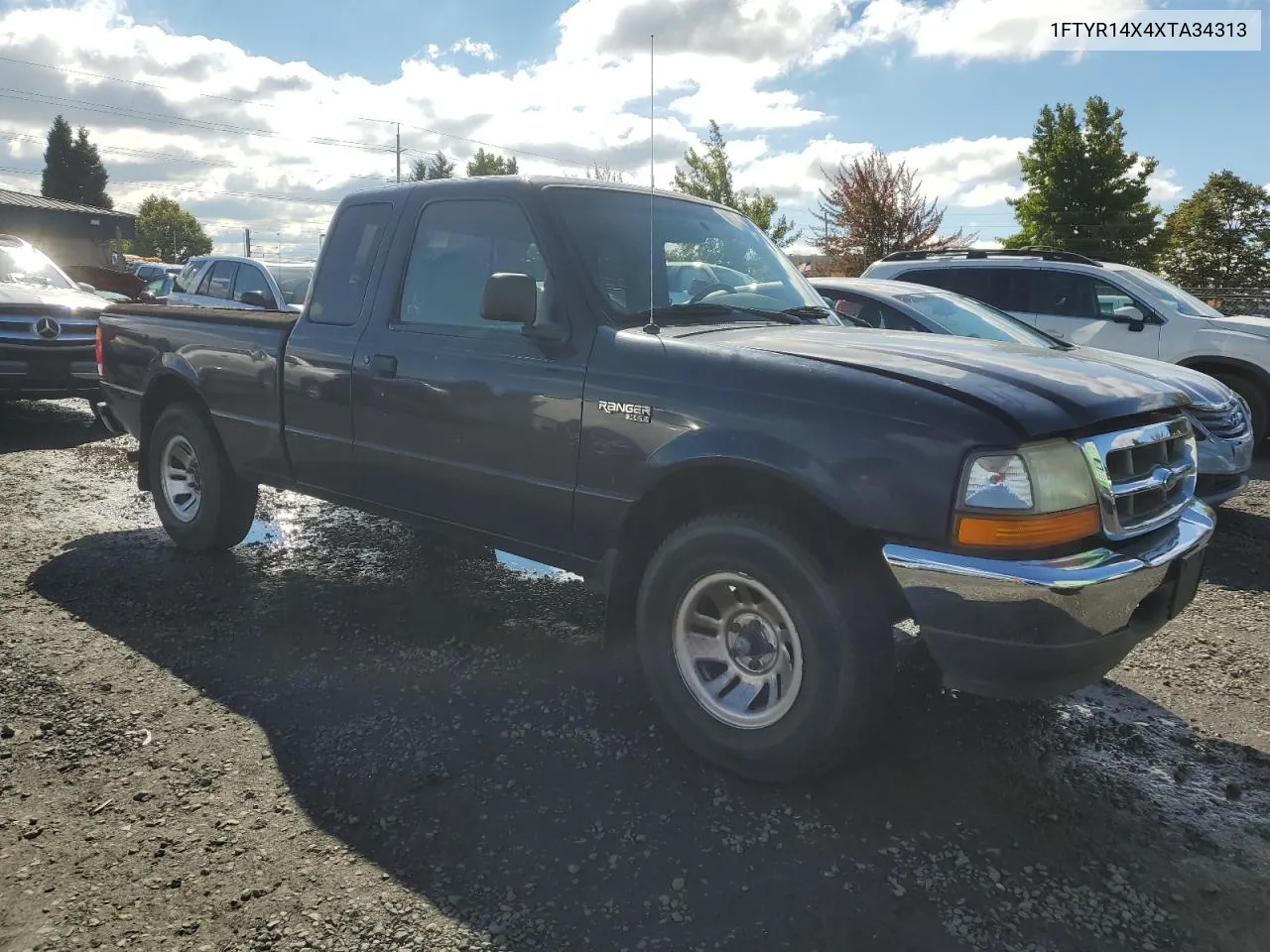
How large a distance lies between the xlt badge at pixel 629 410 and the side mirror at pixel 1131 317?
7762 millimetres

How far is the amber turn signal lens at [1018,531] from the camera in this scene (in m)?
2.50

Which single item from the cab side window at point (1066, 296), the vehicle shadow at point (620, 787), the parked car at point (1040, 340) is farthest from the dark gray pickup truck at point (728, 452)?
the cab side window at point (1066, 296)

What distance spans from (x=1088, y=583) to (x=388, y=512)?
294cm

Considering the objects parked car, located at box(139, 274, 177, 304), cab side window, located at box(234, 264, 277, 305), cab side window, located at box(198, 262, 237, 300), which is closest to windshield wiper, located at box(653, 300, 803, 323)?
cab side window, located at box(234, 264, 277, 305)

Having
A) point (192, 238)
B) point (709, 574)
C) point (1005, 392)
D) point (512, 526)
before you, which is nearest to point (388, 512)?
point (512, 526)

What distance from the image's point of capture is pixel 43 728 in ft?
10.8

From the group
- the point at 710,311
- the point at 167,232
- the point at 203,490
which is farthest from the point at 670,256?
the point at 167,232

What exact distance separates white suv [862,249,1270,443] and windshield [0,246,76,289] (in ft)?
31.0

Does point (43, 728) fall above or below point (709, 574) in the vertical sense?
below

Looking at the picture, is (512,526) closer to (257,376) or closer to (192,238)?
(257,376)

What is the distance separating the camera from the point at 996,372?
2824 millimetres

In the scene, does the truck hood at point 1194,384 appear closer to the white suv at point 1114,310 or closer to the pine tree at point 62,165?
the white suv at point 1114,310

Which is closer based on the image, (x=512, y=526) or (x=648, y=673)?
(x=648, y=673)

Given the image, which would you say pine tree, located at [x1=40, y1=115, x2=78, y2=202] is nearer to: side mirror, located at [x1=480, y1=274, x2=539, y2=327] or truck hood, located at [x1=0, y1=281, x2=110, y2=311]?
truck hood, located at [x1=0, y1=281, x2=110, y2=311]
